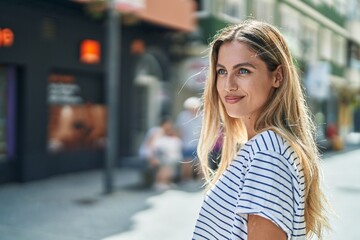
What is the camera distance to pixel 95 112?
1236cm

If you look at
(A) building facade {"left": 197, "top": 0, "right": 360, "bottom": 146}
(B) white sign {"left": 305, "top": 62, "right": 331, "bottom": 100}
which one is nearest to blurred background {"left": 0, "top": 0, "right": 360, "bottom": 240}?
(A) building facade {"left": 197, "top": 0, "right": 360, "bottom": 146}

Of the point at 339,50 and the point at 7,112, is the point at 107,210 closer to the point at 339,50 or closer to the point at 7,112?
the point at 7,112

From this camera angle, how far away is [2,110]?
392 inches

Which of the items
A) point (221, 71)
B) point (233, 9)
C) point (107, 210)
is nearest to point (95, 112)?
point (107, 210)

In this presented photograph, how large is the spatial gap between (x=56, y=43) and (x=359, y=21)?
26.8 metres

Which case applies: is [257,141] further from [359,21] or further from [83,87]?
[359,21]

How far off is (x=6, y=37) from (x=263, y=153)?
9.22 m

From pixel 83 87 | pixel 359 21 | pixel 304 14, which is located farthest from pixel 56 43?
pixel 359 21

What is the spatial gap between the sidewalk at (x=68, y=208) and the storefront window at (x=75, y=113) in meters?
1.13

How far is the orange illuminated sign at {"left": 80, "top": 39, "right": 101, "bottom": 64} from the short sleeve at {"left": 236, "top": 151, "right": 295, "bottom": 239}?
10.6 m

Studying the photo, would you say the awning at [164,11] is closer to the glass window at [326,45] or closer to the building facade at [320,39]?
the building facade at [320,39]

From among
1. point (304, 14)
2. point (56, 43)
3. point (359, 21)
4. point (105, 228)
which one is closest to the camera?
point (105, 228)

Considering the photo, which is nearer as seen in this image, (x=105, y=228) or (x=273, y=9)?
(x=105, y=228)

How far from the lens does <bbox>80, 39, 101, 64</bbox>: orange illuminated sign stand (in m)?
11.6
